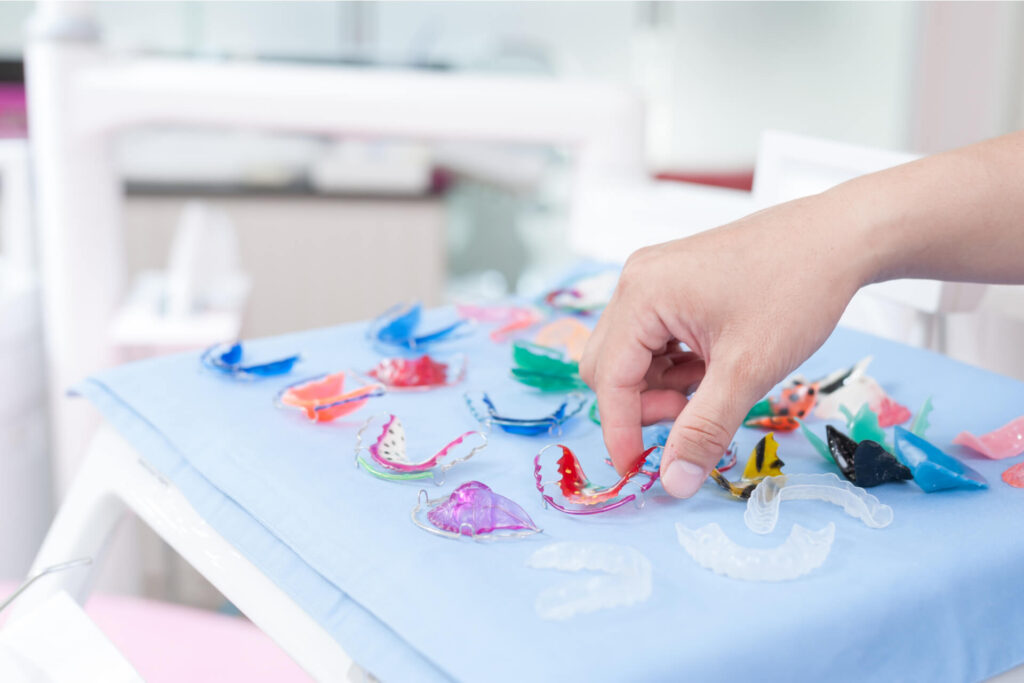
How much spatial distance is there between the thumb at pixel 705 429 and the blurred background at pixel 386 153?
286 millimetres

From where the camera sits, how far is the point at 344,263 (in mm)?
2174

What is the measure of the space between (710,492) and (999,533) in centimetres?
11

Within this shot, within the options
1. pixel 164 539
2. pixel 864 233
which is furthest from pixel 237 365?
pixel 864 233

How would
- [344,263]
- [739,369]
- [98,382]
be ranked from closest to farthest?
[739,369] < [98,382] < [344,263]

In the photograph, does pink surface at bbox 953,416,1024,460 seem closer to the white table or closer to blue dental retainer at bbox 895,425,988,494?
blue dental retainer at bbox 895,425,988,494

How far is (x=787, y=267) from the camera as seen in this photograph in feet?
1.29

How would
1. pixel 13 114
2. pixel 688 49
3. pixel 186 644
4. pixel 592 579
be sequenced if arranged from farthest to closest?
pixel 688 49 < pixel 13 114 < pixel 186 644 < pixel 592 579

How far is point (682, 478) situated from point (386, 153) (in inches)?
73.8

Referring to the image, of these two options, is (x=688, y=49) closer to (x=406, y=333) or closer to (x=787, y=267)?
(x=406, y=333)

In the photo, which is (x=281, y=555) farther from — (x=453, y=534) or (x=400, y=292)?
(x=400, y=292)

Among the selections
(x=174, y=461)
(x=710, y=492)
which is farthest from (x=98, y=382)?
(x=710, y=492)

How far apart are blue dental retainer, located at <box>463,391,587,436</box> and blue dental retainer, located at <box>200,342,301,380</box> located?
11 cm

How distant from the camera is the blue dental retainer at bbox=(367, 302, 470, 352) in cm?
62

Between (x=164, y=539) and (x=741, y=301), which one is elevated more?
(x=741, y=301)
